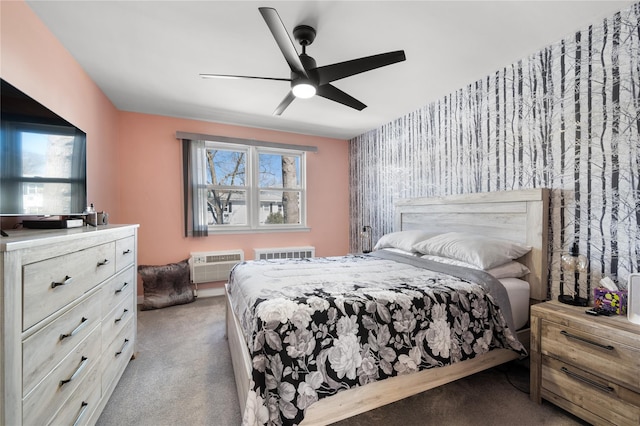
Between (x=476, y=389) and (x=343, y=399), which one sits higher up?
(x=343, y=399)

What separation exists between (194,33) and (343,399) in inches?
102

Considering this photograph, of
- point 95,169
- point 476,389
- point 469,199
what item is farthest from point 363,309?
point 95,169

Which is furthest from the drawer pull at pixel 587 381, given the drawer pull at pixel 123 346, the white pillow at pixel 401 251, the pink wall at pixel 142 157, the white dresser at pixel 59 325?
the pink wall at pixel 142 157

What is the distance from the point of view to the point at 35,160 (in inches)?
54.7

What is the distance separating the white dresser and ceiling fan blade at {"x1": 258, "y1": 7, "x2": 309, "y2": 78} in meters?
1.40

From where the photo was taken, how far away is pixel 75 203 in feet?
5.80

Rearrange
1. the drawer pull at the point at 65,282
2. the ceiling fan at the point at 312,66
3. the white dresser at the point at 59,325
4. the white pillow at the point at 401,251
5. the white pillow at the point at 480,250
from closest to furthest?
the white dresser at the point at 59,325
the drawer pull at the point at 65,282
the ceiling fan at the point at 312,66
the white pillow at the point at 480,250
the white pillow at the point at 401,251

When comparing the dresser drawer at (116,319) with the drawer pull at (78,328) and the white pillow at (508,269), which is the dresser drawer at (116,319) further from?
the white pillow at (508,269)

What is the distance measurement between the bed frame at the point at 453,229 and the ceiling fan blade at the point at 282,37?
1765 millimetres

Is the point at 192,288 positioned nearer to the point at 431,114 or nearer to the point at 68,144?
the point at 68,144

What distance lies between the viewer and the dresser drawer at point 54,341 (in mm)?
919

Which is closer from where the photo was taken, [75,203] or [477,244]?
[75,203]

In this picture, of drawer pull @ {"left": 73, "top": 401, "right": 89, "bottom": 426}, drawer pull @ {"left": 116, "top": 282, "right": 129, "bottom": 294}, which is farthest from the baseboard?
drawer pull @ {"left": 73, "top": 401, "right": 89, "bottom": 426}

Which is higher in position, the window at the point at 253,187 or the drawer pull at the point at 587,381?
the window at the point at 253,187
